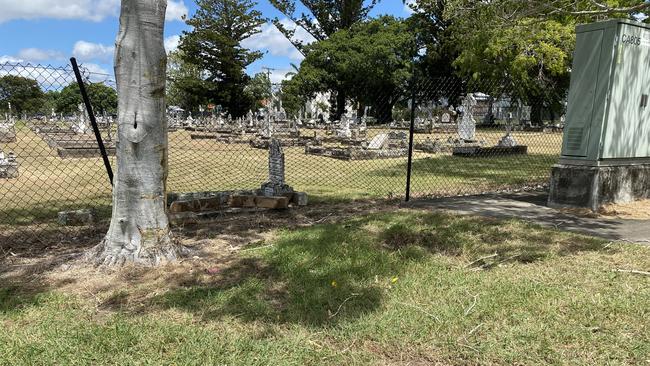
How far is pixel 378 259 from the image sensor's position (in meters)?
4.28

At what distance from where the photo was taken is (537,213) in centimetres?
626

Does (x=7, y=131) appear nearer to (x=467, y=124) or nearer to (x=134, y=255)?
(x=467, y=124)

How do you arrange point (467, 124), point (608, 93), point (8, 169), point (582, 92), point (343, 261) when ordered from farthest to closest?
point (467, 124) < point (8, 169) < point (582, 92) < point (608, 93) < point (343, 261)

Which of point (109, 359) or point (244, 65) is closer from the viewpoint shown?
point (109, 359)

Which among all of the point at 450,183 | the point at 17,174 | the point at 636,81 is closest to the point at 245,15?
the point at 17,174

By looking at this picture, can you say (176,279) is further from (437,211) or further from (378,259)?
(437,211)

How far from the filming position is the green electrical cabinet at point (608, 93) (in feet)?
20.0

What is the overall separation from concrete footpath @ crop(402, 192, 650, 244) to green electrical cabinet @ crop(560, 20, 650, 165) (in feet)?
2.85

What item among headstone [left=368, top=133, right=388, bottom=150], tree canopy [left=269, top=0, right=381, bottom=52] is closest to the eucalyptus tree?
tree canopy [left=269, top=0, right=381, bottom=52]

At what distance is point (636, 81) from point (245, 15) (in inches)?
1917

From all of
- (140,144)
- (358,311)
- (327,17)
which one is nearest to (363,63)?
(327,17)

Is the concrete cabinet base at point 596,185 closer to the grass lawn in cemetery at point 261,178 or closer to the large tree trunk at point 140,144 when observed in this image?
the grass lawn in cemetery at point 261,178

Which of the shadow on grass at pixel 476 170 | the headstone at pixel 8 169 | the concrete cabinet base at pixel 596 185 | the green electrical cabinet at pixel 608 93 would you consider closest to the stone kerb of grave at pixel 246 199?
the concrete cabinet base at pixel 596 185

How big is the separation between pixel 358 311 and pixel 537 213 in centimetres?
406
